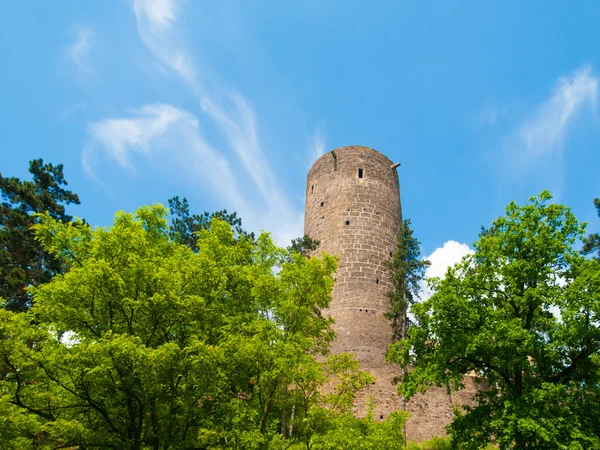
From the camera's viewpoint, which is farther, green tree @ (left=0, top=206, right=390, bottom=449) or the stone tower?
the stone tower

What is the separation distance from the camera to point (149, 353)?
27.3ft

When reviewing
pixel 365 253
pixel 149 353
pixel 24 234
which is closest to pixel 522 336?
pixel 149 353

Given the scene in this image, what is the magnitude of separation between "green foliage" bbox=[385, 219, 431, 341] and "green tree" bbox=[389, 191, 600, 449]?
7127 mm

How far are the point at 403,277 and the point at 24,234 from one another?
16.6 m

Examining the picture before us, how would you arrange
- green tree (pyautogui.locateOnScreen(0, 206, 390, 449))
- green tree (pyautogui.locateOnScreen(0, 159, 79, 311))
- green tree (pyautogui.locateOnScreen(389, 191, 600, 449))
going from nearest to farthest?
green tree (pyautogui.locateOnScreen(0, 206, 390, 449)) → green tree (pyautogui.locateOnScreen(389, 191, 600, 449)) → green tree (pyautogui.locateOnScreen(0, 159, 79, 311))

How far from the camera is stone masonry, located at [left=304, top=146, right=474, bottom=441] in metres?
19.3

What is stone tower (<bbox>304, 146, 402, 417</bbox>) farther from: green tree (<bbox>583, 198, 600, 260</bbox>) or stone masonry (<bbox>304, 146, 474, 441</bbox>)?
green tree (<bbox>583, 198, 600, 260</bbox>)

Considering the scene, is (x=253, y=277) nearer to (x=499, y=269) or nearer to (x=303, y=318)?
(x=303, y=318)

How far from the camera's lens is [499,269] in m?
12.4

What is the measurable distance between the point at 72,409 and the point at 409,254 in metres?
17.4

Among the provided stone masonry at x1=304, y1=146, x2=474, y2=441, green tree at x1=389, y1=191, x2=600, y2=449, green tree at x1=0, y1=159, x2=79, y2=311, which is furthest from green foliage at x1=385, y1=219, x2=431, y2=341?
green tree at x1=0, y1=159, x2=79, y2=311

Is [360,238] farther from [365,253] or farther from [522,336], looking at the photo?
[522,336]

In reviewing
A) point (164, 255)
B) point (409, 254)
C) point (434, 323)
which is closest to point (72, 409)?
point (164, 255)

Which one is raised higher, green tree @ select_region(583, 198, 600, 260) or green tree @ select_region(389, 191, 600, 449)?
green tree @ select_region(583, 198, 600, 260)
